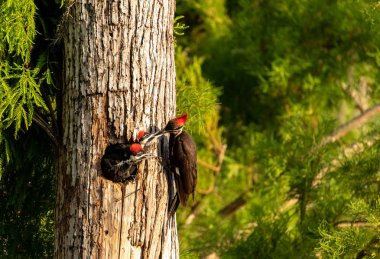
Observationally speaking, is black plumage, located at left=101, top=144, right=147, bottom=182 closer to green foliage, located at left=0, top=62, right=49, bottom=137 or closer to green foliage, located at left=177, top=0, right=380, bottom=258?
green foliage, located at left=0, top=62, right=49, bottom=137

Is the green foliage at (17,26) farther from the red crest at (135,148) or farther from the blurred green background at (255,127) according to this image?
the red crest at (135,148)

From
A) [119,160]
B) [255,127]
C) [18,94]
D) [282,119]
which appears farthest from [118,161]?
[255,127]

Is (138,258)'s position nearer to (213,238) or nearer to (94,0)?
(94,0)

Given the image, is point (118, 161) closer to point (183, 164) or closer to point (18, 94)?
point (183, 164)

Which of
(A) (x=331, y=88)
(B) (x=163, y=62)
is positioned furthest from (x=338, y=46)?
(B) (x=163, y=62)

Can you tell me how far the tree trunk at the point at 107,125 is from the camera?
438 centimetres

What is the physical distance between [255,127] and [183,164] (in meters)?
4.09

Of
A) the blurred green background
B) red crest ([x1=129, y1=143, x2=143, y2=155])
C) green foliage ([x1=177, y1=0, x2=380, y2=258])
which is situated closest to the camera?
red crest ([x1=129, y1=143, x2=143, y2=155])

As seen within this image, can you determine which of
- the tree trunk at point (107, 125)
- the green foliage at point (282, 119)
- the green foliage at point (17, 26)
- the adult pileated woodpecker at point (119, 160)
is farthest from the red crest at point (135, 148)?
the green foliage at point (282, 119)

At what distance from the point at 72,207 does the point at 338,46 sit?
4.36m

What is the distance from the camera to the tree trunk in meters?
4.38

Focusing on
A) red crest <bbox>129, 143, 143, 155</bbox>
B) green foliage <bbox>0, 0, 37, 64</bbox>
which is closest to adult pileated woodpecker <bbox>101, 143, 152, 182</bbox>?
red crest <bbox>129, 143, 143, 155</bbox>

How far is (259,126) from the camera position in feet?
28.2

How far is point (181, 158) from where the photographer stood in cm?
454
